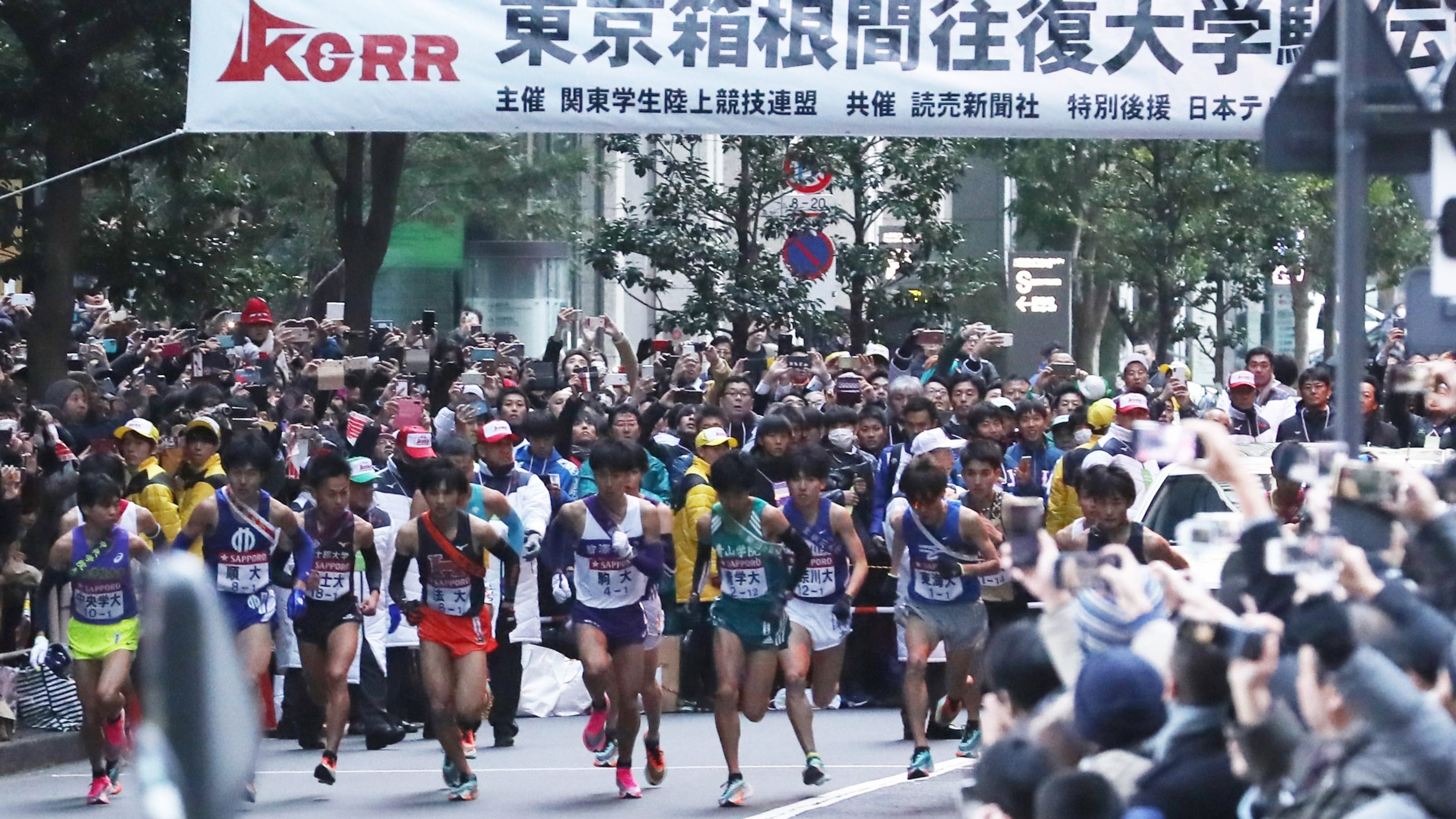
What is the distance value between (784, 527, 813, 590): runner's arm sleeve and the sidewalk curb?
167 inches

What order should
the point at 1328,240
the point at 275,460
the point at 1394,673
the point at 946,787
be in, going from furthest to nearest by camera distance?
the point at 1328,240
the point at 275,460
the point at 946,787
the point at 1394,673

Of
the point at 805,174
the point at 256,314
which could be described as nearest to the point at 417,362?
the point at 256,314

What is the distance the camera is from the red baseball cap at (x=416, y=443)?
14.1 meters

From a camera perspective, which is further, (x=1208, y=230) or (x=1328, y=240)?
(x=1328, y=240)

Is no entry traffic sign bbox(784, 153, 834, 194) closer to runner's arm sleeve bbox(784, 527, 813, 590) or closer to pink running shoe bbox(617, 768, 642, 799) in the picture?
runner's arm sleeve bbox(784, 527, 813, 590)

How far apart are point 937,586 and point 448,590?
2.41 m

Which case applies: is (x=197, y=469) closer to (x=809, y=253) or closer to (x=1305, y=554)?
(x=809, y=253)

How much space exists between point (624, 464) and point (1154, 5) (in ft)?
12.4

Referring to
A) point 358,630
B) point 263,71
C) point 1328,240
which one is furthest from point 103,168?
point 1328,240

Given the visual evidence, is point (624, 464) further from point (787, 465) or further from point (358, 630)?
point (358, 630)

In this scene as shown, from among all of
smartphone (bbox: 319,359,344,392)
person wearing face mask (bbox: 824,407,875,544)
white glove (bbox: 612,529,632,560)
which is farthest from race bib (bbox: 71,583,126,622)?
smartphone (bbox: 319,359,344,392)

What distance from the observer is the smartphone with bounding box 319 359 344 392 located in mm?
17266

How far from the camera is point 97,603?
11500 millimetres

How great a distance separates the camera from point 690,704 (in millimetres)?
15492
